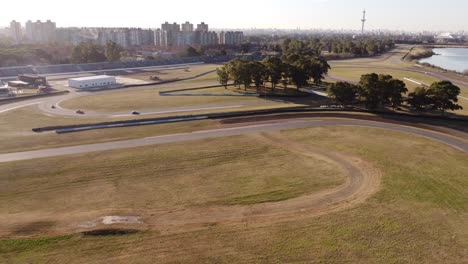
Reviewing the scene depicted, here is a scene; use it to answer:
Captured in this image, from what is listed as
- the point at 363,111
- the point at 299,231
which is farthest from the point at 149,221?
the point at 363,111

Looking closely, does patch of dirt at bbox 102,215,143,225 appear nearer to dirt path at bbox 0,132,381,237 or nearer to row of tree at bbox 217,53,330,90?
dirt path at bbox 0,132,381,237

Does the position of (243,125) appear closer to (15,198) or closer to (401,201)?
(401,201)

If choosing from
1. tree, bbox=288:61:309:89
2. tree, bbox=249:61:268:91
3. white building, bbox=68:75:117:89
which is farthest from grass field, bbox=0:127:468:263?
white building, bbox=68:75:117:89

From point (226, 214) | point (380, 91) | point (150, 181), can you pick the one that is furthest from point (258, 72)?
point (226, 214)

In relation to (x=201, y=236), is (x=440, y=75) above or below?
above

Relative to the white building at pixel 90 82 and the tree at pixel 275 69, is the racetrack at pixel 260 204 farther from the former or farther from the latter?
the white building at pixel 90 82
